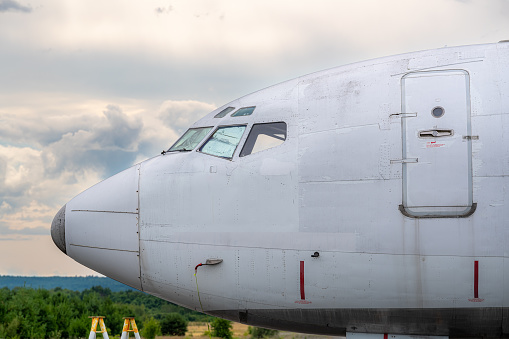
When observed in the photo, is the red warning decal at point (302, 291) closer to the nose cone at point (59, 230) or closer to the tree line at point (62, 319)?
the nose cone at point (59, 230)

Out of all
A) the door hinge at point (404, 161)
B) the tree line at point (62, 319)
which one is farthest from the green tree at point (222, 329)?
the door hinge at point (404, 161)

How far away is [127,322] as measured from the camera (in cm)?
1354

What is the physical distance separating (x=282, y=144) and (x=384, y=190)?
1.54 meters

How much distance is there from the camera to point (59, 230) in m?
9.99

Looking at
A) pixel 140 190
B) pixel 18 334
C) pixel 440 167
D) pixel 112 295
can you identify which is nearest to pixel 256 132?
pixel 140 190

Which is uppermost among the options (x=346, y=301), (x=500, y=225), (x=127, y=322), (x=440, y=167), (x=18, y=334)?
(x=440, y=167)

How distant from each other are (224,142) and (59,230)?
9.88 ft

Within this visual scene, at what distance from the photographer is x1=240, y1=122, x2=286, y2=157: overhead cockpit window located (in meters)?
8.88

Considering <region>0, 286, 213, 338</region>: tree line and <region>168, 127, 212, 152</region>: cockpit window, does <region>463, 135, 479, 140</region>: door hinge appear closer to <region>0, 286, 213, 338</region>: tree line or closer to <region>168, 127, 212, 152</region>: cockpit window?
<region>168, 127, 212, 152</region>: cockpit window

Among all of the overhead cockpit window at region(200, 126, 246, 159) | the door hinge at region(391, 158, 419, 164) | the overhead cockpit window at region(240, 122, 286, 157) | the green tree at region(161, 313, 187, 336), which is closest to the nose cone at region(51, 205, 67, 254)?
the overhead cockpit window at region(200, 126, 246, 159)

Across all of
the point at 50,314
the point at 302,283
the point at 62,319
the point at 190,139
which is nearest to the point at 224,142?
the point at 190,139

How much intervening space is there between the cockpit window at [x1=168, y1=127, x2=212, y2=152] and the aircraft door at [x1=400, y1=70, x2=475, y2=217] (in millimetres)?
3035

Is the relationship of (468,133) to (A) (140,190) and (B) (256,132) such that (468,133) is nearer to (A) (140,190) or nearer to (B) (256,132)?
(B) (256,132)

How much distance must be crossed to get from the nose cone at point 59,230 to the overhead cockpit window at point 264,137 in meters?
3.12
